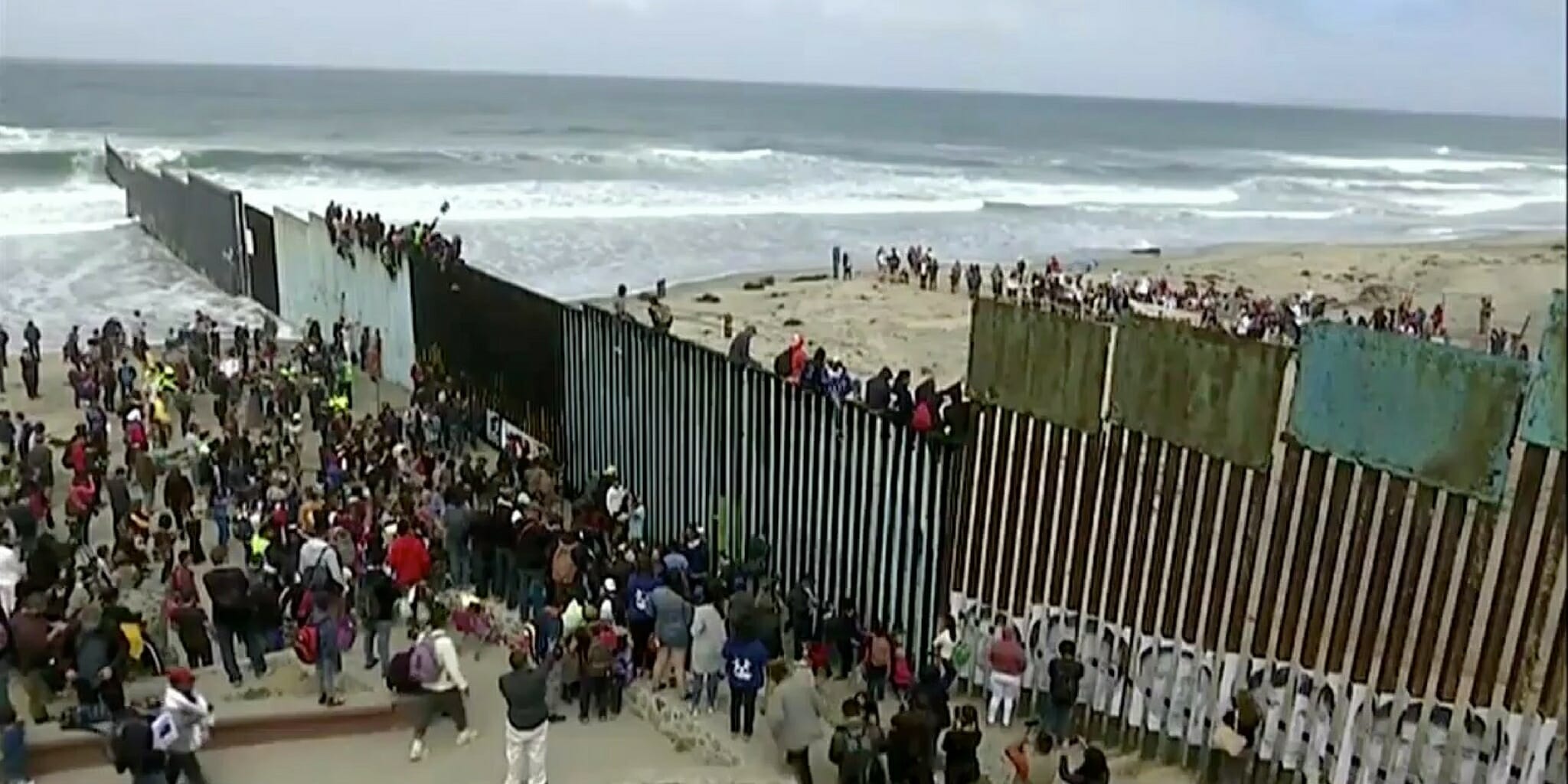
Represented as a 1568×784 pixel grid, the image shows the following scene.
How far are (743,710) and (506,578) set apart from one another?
10.3ft

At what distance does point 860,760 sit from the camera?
9.02 m

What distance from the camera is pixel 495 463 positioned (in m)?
16.7

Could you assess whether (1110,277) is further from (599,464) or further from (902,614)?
(902,614)

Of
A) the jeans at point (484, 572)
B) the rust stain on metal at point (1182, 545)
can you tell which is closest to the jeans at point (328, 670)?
the jeans at point (484, 572)

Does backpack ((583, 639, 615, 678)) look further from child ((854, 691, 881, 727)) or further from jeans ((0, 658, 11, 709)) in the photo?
jeans ((0, 658, 11, 709))

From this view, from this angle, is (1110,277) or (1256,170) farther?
(1256,170)

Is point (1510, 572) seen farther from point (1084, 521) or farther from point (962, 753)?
point (962, 753)

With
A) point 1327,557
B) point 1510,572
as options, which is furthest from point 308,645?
point 1510,572

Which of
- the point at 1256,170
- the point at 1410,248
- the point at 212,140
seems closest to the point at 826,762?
the point at 1410,248

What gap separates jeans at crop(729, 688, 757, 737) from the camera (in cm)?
1029

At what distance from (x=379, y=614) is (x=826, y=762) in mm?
3641

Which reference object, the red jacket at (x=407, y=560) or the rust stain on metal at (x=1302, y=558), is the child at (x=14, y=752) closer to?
the red jacket at (x=407, y=560)

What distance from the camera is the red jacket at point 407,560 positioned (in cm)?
1174

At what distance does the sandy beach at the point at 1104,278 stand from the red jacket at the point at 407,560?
44.6 ft
